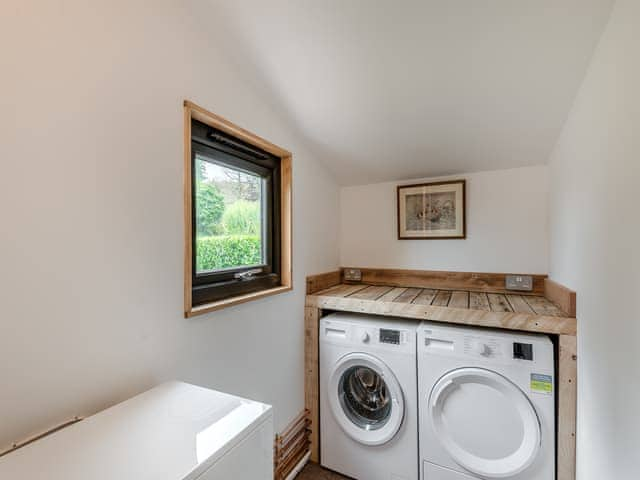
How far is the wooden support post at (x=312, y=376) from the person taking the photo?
1.89m

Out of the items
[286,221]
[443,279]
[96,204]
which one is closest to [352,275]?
[443,279]

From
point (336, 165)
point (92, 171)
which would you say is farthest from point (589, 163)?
point (92, 171)

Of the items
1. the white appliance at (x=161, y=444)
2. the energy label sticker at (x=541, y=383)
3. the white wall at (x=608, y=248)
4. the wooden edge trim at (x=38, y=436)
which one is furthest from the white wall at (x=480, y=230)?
the wooden edge trim at (x=38, y=436)

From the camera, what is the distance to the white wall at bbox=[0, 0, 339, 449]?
739mm

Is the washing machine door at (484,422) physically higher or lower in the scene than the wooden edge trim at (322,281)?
lower

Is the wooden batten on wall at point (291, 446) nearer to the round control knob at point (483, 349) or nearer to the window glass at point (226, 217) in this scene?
the window glass at point (226, 217)

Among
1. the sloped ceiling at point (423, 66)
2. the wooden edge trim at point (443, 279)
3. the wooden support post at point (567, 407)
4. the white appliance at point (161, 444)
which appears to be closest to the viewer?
the white appliance at point (161, 444)

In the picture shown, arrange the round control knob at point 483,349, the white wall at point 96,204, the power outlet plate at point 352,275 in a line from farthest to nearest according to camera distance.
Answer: the power outlet plate at point 352,275
the round control knob at point 483,349
the white wall at point 96,204

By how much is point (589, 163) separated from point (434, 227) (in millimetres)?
1086

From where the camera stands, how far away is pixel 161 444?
0.70 meters

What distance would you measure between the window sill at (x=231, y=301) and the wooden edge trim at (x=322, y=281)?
0.87ft

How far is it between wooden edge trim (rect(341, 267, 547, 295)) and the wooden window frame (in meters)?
0.84

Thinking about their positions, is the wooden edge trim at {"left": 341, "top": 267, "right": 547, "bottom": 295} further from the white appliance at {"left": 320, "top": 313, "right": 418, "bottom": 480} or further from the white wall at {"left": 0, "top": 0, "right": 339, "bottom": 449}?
the white wall at {"left": 0, "top": 0, "right": 339, "bottom": 449}

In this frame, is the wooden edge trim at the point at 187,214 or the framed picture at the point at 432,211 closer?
the wooden edge trim at the point at 187,214
